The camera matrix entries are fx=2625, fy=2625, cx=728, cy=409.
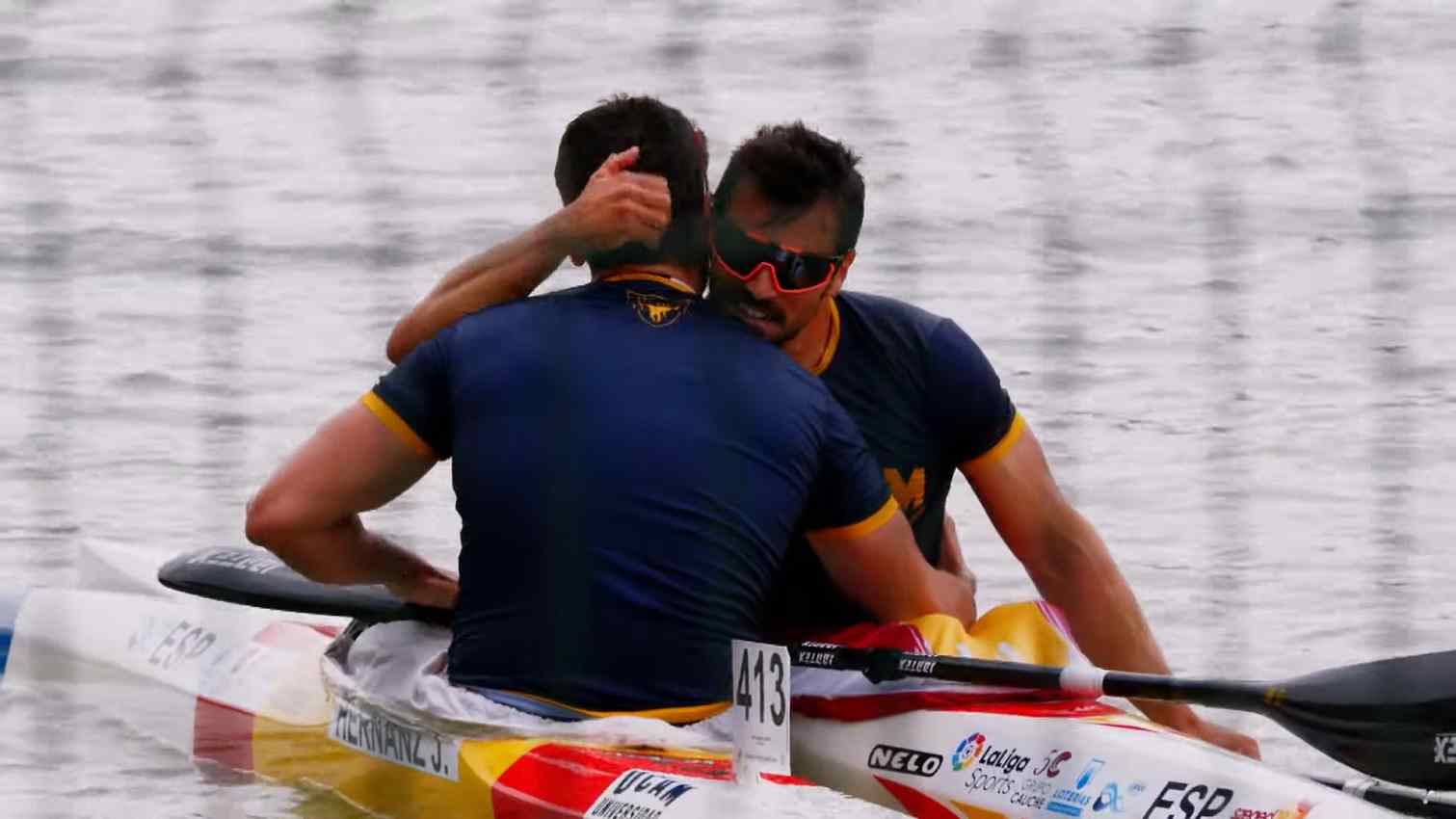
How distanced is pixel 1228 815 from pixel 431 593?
1.57m

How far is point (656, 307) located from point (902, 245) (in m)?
6.34

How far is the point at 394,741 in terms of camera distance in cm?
443

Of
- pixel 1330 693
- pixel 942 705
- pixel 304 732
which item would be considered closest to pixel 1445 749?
pixel 1330 693

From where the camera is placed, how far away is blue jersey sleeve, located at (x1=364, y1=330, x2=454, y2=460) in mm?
4176

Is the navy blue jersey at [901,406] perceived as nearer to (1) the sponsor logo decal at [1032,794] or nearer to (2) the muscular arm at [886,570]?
(2) the muscular arm at [886,570]

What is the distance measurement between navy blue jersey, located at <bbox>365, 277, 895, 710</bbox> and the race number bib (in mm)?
187

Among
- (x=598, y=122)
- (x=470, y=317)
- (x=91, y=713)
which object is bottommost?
(x=91, y=713)

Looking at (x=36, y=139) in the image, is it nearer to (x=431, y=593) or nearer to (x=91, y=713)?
(x=91, y=713)

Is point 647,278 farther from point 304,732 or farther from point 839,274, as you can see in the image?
point 304,732

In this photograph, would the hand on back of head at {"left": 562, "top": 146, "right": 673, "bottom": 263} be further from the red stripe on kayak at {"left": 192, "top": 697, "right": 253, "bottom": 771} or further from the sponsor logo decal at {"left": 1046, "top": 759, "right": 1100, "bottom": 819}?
the red stripe on kayak at {"left": 192, "top": 697, "right": 253, "bottom": 771}

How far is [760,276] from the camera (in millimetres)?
4410

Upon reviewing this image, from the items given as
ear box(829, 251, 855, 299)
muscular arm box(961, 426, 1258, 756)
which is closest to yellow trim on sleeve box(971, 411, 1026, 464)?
muscular arm box(961, 426, 1258, 756)

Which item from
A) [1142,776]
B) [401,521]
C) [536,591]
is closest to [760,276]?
[536,591]

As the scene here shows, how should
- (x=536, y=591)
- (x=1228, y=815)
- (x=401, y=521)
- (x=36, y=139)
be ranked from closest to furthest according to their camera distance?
1. (x=1228, y=815)
2. (x=536, y=591)
3. (x=401, y=521)
4. (x=36, y=139)
